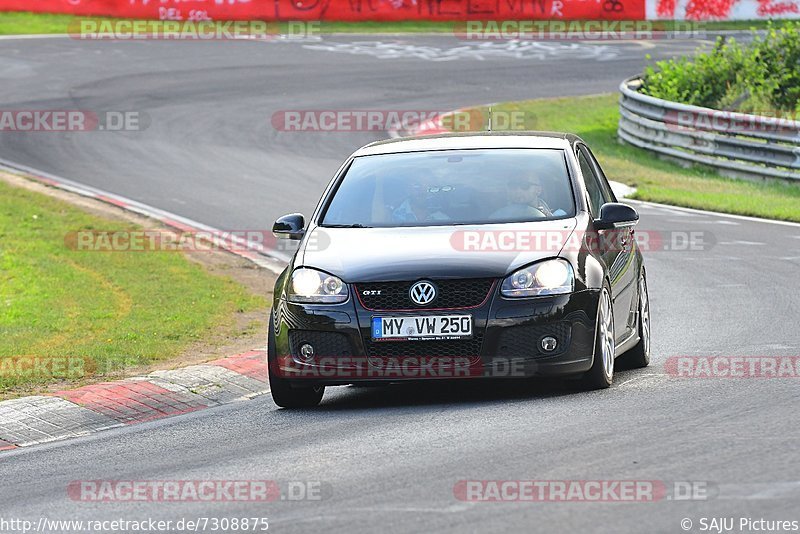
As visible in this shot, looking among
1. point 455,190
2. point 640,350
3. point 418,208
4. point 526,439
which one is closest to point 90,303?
point 418,208

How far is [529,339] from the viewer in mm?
8625

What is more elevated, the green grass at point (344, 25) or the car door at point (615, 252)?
the car door at point (615, 252)

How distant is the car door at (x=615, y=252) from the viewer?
957 centimetres

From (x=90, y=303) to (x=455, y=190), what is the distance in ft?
16.5

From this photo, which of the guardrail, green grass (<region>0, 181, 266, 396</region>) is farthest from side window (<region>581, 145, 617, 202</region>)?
the guardrail

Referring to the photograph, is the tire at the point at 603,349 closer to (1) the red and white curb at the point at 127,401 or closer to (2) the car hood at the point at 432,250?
(2) the car hood at the point at 432,250

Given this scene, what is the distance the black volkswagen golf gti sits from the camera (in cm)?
862

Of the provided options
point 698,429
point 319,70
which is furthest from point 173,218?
point 319,70

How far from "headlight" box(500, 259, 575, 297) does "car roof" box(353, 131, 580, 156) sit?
1.62m

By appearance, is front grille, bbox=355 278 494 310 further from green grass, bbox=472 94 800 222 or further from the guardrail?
the guardrail

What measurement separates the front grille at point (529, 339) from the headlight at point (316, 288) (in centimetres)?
96

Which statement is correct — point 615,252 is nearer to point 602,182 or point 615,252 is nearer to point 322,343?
point 602,182

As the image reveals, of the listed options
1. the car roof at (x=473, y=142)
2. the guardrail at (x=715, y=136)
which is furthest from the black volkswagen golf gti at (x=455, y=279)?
the guardrail at (x=715, y=136)

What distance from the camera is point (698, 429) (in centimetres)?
757
